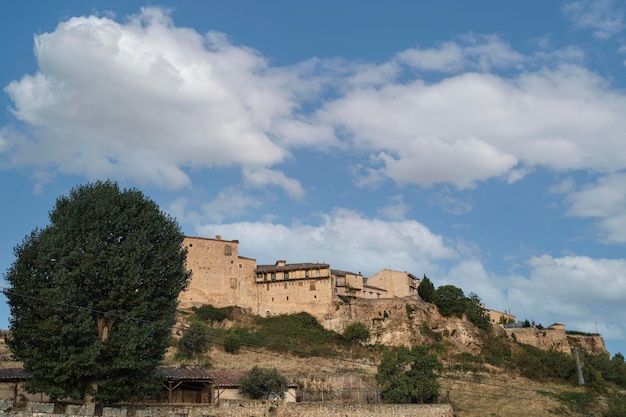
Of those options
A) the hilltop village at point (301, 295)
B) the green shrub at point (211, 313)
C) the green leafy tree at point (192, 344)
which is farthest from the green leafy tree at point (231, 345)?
the hilltop village at point (301, 295)

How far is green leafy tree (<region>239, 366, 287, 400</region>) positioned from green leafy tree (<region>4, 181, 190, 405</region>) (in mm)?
10523

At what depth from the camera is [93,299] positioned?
30016 mm

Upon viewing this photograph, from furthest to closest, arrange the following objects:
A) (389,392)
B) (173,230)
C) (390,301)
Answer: (390,301)
(389,392)
(173,230)

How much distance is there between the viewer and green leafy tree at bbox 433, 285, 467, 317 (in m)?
78.2

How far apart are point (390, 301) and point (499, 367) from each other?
1640cm

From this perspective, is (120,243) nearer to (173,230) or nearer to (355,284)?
(173,230)

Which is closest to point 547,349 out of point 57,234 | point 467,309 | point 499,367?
point 467,309

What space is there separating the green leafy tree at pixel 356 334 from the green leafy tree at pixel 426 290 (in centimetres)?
1328

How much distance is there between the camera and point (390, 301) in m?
76.0

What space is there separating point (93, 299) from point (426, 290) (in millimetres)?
58490

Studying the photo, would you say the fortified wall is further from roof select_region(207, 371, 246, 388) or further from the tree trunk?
the tree trunk

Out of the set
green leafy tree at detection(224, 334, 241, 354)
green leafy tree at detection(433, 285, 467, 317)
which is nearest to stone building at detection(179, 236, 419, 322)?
green leafy tree at detection(433, 285, 467, 317)

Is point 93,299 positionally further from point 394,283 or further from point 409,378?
point 394,283

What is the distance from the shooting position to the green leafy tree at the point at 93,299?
28.6m
